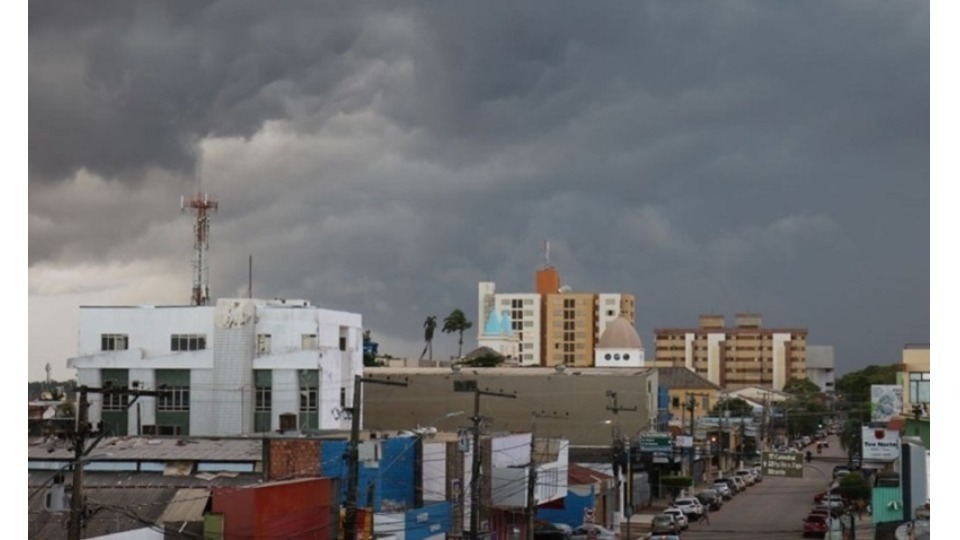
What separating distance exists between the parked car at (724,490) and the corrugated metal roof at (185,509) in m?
46.7

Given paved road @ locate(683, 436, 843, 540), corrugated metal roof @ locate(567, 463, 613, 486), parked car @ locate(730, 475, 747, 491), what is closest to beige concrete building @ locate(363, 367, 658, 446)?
paved road @ locate(683, 436, 843, 540)

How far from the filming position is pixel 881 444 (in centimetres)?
5678

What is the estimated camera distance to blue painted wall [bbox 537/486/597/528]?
55.0m

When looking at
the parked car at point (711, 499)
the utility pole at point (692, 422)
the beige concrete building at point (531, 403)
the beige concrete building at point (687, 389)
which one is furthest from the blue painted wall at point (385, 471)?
the beige concrete building at point (687, 389)

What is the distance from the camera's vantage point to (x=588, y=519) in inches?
2157

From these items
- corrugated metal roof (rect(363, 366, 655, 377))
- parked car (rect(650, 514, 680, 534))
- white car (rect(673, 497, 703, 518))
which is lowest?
white car (rect(673, 497, 703, 518))

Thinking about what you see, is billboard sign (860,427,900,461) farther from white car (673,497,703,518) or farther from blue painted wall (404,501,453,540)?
blue painted wall (404,501,453,540)

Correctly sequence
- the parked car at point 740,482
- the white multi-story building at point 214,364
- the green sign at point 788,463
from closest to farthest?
the green sign at point 788,463, the white multi-story building at point 214,364, the parked car at point 740,482

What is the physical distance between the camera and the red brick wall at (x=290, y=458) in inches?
1297

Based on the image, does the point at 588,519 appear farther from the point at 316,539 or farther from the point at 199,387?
the point at 316,539

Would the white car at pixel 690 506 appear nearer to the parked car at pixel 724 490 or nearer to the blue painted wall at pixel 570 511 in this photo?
the blue painted wall at pixel 570 511

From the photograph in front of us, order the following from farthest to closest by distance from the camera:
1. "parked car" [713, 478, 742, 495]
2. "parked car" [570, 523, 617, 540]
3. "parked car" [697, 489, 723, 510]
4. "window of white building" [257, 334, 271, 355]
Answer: "parked car" [713, 478, 742, 495]
"parked car" [697, 489, 723, 510]
"window of white building" [257, 334, 271, 355]
"parked car" [570, 523, 617, 540]

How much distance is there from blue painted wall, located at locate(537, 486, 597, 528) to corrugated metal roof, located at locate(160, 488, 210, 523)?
28059 mm

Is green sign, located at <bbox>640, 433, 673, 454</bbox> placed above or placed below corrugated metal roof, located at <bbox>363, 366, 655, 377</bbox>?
below
